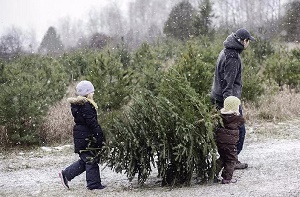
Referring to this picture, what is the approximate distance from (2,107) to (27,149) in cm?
100

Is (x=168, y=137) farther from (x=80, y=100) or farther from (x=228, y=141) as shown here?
(x=80, y=100)

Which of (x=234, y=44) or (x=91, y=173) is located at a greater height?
(x=234, y=44)

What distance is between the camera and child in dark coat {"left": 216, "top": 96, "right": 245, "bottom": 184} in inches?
223

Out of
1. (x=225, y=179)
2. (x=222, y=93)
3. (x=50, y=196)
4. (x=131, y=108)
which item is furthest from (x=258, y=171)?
(x=50, y=196)

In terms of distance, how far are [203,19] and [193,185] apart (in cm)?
1928

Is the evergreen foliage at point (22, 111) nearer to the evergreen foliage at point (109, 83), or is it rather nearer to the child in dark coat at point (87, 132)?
the evergreen foliage at point (109, 83)

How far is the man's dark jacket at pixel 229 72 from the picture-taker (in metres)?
5.89

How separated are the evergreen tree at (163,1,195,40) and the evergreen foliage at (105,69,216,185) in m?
23.4

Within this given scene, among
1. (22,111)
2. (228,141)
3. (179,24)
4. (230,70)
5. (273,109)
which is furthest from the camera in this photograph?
(179,24)

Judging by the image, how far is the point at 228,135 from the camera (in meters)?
5.66

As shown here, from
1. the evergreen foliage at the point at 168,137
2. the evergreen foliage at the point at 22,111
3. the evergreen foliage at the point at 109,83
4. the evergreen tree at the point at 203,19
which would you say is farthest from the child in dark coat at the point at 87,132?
the evergreen tree at the point at 203,19

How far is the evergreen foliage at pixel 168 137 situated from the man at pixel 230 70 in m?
0.49

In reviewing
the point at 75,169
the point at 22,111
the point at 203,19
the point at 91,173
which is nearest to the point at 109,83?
the point at 22,111

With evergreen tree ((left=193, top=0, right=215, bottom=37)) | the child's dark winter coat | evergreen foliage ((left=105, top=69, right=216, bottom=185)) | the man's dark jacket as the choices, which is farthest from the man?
evergreen tree ((left=193, top=0, right=215, bottom=37))
